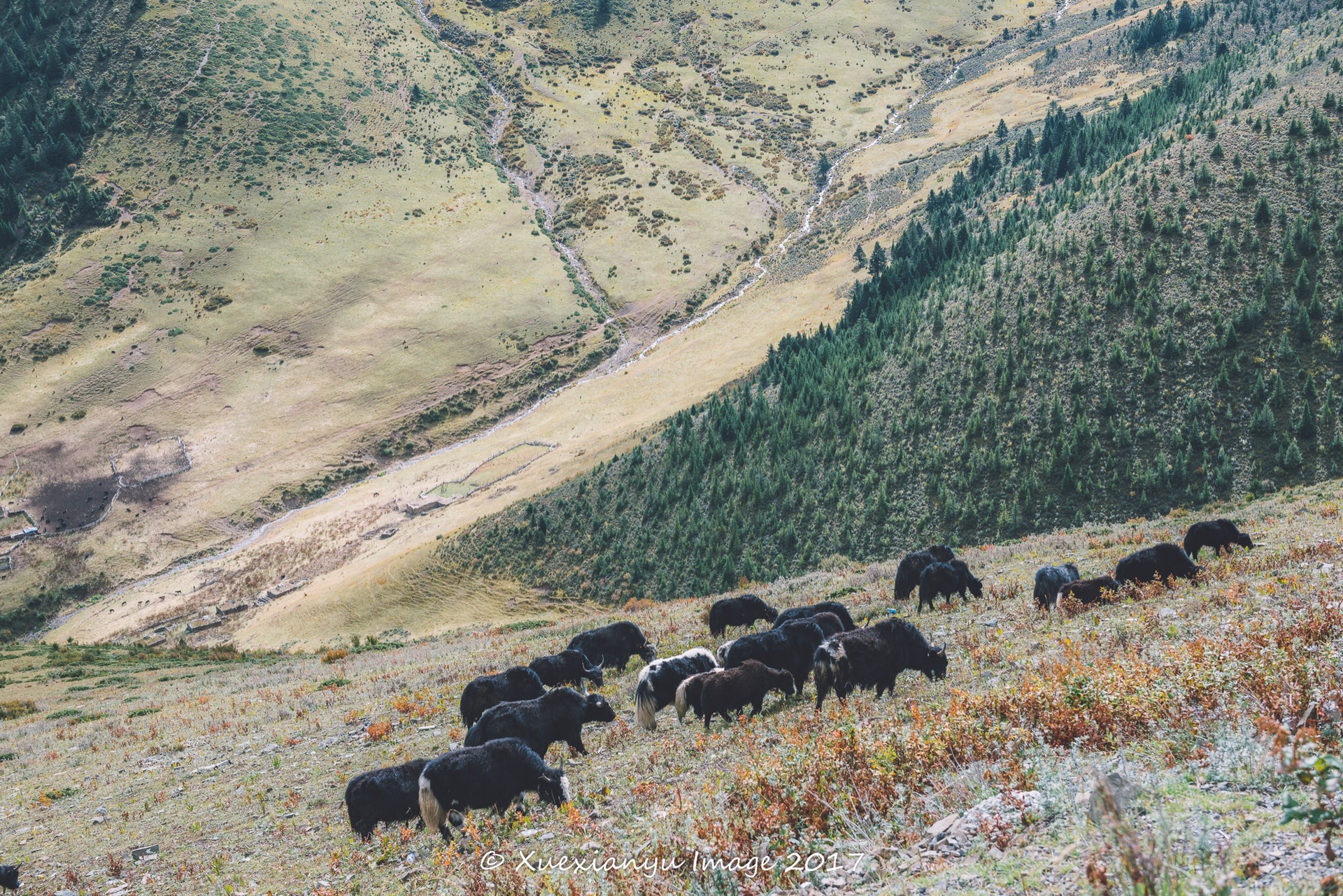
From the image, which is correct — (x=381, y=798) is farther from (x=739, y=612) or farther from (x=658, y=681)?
(x=739, y=612)

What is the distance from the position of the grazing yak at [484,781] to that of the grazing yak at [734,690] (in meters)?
3.63

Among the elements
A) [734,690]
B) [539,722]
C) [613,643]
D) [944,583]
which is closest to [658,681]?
[734,690]

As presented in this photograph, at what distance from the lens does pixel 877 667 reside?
51.8ft

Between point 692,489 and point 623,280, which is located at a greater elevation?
point 623,280

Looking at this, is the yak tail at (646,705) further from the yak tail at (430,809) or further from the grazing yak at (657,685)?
the yak tail at (430,809)

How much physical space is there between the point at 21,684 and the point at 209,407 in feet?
187

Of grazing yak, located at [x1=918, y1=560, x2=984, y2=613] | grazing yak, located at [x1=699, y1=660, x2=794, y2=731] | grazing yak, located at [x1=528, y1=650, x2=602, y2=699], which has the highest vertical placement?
grazing yak, located at [x1=699, y1=660, x2=794, y2=731]

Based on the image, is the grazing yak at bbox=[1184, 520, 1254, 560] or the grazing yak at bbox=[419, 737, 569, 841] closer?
the grazing yak at bbox=[419, 737, 569, 841]

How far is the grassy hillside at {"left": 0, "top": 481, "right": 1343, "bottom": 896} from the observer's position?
7.24 m

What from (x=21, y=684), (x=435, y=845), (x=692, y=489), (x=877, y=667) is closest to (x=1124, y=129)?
(x=692, y=489)

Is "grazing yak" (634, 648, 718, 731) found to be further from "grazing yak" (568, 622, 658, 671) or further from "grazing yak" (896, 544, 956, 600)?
"grazing yak" (896, 544, 956, 600)

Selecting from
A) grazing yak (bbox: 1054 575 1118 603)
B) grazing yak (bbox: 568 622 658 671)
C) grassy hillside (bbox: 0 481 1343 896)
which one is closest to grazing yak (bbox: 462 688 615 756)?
grassy hillside (bbox: 0 481 1343 896)

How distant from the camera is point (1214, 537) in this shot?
73.6 feet

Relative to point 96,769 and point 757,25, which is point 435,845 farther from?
point 757,25
